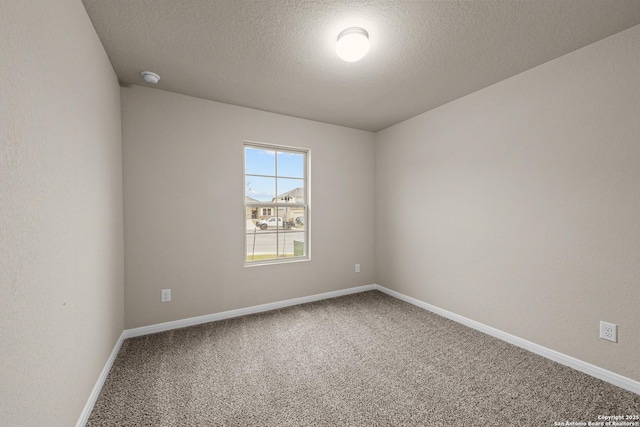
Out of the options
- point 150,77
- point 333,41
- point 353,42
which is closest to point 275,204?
point 150,77

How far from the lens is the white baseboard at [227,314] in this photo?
2.66 m

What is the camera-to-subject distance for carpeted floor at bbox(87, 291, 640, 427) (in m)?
1.62

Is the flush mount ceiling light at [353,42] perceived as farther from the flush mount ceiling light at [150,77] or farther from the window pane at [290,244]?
the window pane at [290,244]

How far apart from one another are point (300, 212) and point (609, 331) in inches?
119

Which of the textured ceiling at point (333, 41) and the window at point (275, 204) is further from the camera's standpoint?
the window at point (275, 204)

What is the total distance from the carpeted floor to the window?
98cm

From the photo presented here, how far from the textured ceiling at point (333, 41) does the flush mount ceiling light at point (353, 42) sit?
1.8 inches

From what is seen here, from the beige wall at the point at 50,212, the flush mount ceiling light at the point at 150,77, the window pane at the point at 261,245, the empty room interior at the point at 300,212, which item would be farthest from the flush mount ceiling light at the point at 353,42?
the window pane at the point at 261,245

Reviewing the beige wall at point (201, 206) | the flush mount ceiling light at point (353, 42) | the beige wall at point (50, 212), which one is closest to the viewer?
the beige wall at point (50, 212)

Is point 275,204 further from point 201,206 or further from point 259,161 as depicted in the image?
point 201,206

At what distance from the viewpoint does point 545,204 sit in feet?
7.42

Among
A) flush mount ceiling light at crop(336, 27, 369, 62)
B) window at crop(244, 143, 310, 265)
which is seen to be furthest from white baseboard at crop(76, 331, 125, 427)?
flush mount ceiling light at crop(336, 27, 369, 62)

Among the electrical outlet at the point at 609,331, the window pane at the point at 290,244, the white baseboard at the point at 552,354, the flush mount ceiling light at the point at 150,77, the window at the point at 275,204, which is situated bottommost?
the white baseboard at the point at 552,354

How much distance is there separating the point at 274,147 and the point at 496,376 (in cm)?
311
